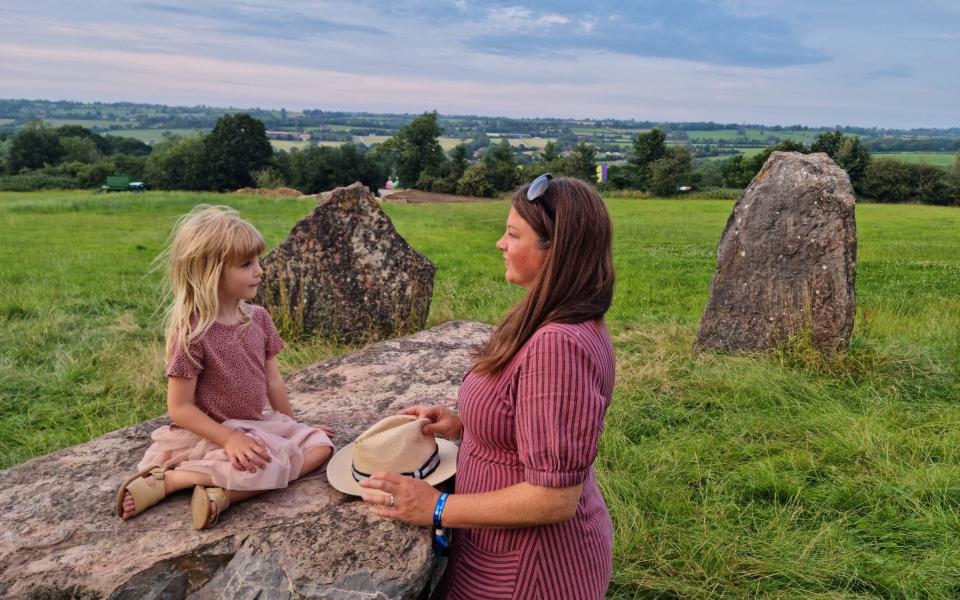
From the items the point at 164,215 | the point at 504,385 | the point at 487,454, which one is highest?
the point at 504,385

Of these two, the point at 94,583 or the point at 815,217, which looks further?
the point at 815,217

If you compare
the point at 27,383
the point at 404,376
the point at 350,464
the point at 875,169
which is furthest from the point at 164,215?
the point at 875,169

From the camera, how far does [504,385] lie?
2516 millimetres

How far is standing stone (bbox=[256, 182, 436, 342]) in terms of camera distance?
8258mm

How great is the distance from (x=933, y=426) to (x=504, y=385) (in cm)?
509

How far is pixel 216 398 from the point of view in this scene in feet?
10.8

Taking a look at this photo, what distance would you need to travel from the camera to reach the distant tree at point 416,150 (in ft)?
195

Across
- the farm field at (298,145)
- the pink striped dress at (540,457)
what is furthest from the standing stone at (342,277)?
the farm field at (298,145)

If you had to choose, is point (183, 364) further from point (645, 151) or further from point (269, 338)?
point (645, 151)

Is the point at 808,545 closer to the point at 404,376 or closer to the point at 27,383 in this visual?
the point at 404,376

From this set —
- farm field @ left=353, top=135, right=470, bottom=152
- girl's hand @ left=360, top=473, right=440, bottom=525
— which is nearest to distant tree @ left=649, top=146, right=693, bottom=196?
farm field @ left=353, top=135, right=470, bottom=152

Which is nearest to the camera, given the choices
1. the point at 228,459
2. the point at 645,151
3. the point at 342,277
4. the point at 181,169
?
the point at 228,459

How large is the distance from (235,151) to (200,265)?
59087 mm

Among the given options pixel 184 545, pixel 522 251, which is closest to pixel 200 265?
pixel 184 545
